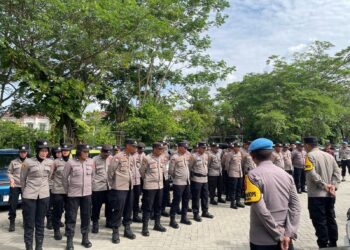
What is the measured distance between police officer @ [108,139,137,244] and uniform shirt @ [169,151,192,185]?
46.4 inches

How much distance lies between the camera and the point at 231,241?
6465 mm

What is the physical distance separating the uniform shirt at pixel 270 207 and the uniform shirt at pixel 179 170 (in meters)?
4.62

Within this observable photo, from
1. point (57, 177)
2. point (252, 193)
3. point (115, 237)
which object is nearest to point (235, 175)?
point (115, 237)

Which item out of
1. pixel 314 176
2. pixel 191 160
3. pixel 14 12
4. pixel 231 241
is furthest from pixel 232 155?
pixel 14 12

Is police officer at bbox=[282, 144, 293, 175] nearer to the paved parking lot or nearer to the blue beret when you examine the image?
the paved parking lot

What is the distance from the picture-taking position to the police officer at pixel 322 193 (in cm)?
536

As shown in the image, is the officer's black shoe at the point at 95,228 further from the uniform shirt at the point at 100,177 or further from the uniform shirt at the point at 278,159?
the uniform shirt at the point at 278,159

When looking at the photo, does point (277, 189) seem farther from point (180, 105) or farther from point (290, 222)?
point (180, 105)

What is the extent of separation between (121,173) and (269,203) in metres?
4.13

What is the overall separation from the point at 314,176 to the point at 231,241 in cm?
205

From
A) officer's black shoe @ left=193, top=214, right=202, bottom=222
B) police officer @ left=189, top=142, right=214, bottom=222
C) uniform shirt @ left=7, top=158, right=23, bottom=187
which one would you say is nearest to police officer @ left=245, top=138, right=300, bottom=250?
officer's black shoe @ left=193, top=214, right=202, bottom=222

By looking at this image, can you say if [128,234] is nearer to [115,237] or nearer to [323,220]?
[115,237]

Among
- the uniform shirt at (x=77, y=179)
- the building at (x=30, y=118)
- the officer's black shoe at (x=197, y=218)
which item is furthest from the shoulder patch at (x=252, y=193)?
the building at (x=30, y=118)

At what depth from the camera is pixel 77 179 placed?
618 cm
